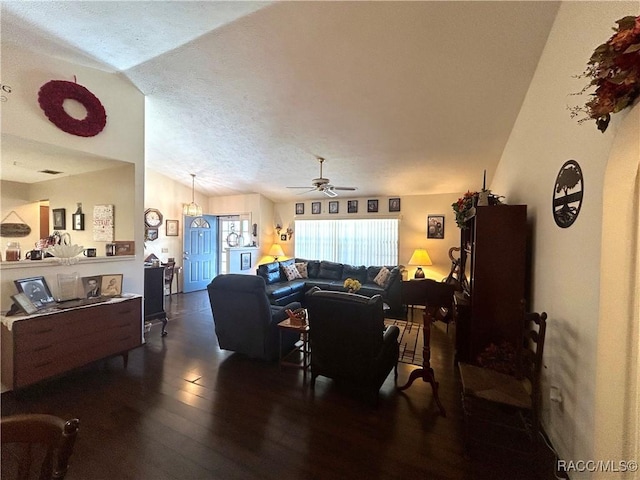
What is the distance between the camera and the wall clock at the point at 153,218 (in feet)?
19.8

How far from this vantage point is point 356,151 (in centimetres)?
433

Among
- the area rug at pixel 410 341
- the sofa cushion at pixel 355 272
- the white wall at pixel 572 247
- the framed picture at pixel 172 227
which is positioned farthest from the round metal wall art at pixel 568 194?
the framed picture at pixel 172 227

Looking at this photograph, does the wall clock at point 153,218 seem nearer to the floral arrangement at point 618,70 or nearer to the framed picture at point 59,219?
the framed picture at point 59,219

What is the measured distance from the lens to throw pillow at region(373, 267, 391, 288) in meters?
5.43

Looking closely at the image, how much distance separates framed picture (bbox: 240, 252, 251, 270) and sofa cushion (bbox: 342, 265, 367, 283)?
2.63 meters

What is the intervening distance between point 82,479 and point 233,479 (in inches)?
35.7

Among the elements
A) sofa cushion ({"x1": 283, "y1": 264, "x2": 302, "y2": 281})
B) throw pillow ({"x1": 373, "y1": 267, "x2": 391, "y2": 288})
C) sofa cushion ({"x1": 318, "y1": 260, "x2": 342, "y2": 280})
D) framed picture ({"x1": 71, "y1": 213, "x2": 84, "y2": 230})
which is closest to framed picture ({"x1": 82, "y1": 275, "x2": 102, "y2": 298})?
framed picture ({"x1": 71, "y1": 213, "x2": 84, "y2": 230})

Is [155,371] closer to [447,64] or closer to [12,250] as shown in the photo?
[12,250]

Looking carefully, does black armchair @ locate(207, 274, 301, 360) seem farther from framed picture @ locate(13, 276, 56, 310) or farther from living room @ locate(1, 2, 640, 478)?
framed picture @ locate(13, 276, 56, 310)

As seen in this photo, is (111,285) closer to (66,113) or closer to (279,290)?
(66,113)

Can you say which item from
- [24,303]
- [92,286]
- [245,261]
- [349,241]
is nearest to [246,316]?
[92,286]

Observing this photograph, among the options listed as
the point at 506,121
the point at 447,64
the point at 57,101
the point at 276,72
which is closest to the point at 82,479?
the point at 57,101

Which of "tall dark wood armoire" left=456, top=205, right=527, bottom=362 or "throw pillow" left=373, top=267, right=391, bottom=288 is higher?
"tall dark wood armoire" left=456, top=205, right=527, bottom=362

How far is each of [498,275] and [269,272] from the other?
14.3ft
